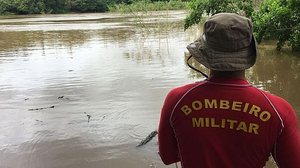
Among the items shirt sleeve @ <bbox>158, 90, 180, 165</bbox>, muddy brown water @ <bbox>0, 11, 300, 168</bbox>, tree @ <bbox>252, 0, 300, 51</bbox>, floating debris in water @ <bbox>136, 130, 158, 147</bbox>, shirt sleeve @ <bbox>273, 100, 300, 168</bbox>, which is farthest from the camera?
tree @ <bbox>252, 0, 300, 51</bbox>

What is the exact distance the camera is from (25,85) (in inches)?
421

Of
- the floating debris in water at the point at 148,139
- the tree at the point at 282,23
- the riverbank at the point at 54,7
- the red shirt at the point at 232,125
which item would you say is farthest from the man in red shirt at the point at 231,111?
the riverbank at the point at 54,7

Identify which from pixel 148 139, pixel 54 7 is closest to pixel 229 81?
pixel 148 139

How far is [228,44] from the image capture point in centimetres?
165

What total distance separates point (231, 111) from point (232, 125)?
0.19 feet

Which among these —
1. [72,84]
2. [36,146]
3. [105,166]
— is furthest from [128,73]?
[105,166]

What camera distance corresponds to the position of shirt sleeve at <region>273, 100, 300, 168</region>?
1604mm

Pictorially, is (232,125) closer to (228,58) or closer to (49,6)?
(228,58)

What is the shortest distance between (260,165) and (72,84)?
915 cm

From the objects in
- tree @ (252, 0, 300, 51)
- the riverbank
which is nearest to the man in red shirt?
tree @ (252, 0, 300, 51)

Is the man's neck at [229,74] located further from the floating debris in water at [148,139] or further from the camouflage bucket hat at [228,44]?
the floating debris in water at [148,139]

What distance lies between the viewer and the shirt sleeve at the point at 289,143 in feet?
5.26

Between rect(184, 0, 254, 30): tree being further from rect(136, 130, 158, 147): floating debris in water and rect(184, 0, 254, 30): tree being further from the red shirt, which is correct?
the red shirt

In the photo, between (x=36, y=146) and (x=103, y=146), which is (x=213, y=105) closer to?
(x=103, y=146)
